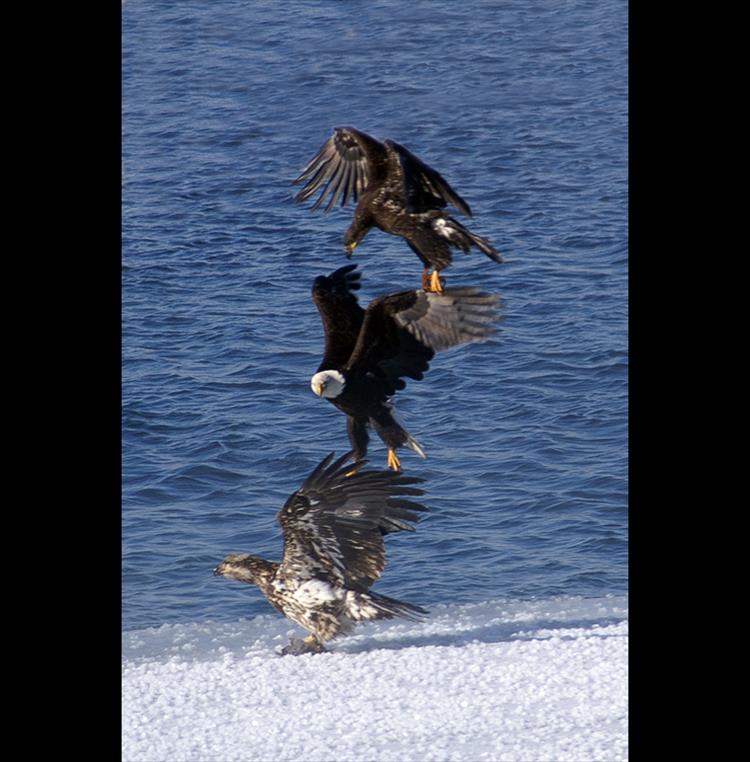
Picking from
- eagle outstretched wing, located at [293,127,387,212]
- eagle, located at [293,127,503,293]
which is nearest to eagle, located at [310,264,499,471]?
eagle, located at [293,127,503,293]

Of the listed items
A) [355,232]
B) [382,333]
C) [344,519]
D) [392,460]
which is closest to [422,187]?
[355,232]

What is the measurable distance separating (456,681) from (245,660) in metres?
1.00

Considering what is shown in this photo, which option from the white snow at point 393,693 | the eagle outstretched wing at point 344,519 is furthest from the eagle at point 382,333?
the white snow at point 393,693

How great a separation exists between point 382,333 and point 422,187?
634mm

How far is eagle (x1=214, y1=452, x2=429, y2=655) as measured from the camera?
302 inches

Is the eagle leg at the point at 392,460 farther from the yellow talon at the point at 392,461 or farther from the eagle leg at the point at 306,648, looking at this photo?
the eagle leg at the point at 306,648

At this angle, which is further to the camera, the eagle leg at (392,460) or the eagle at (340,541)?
the eagle leg at (392,460)

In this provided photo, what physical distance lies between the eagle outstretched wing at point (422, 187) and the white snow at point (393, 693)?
6.62ft

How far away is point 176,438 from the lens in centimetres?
1049

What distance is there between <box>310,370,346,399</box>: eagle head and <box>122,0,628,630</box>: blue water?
2102mm

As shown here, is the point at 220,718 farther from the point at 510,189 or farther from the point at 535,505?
the point at 510,189

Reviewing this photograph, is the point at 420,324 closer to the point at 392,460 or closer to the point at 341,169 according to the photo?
the point at 392,460

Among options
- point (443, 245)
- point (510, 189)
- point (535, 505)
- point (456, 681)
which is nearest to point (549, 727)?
point (456, 681)

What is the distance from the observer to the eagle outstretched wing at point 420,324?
24.5 ft
